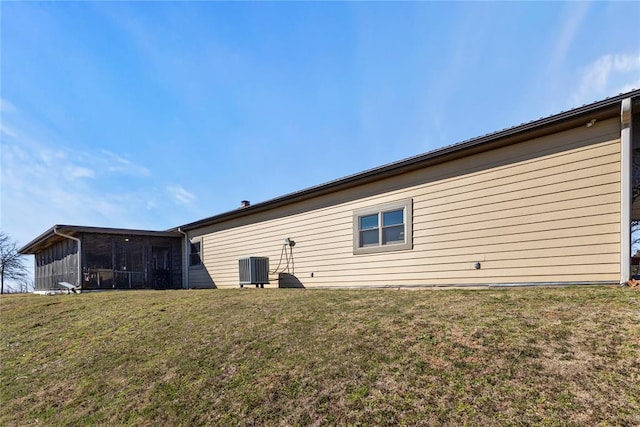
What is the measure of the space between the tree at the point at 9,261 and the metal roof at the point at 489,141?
35.7m

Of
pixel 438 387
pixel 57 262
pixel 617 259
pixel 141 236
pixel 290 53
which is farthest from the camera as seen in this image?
pixel 57 262

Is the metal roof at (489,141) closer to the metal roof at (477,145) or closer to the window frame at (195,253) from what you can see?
the metal roof at (477,145)

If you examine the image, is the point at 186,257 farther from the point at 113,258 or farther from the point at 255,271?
the point at 255,271

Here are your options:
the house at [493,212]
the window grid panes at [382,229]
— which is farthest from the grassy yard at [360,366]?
the window grid panes at [382,229]

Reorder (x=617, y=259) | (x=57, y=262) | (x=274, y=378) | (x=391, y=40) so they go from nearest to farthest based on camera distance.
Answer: (x=274, y=378) < (x=617, y=259) < (x=391, y=40) < (x=57, y=262)

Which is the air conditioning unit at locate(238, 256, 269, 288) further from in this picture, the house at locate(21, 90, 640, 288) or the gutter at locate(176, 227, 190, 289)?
the gutter at locate(176, 227, 190, 289)

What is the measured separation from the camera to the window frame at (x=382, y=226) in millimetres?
8086

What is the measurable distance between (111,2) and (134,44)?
1144 mm

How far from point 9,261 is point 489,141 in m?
41.6

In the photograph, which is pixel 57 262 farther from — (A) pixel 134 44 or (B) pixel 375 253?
(B) pixel 375 253

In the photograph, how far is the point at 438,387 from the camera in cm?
320

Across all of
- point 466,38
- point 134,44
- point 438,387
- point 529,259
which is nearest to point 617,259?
point 529,259

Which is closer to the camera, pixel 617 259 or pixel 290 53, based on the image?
pixel 617 259

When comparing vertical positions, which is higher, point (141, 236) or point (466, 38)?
point (466, 38)
